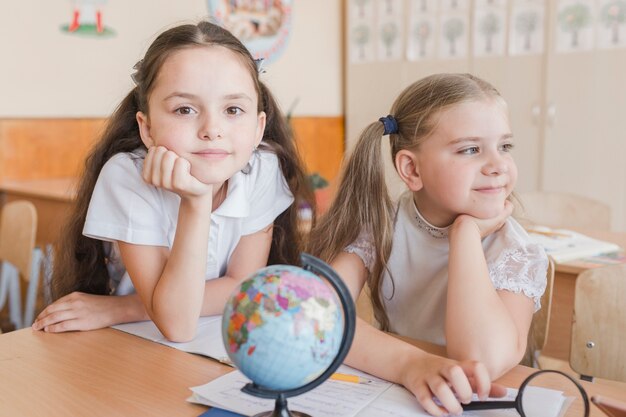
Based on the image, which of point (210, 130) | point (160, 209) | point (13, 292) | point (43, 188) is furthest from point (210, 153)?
point (13, 292)

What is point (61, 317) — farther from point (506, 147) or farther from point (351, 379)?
point (506, 147)

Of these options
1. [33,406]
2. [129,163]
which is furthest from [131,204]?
[33,406]

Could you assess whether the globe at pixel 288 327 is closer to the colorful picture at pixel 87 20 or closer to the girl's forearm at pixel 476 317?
the girl's forearm at pixel 476 317

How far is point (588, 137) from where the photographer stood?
3814 millimetres

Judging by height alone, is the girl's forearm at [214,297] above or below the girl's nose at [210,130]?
below

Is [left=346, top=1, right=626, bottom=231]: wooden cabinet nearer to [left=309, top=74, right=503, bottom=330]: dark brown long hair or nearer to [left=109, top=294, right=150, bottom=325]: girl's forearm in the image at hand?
[left=309, top=74, right=503, bottom=330]: dark brown long hair

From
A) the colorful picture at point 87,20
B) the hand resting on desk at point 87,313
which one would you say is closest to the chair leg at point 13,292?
the colorful picture at point 87,20

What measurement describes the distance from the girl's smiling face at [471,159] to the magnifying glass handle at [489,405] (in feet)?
1.30

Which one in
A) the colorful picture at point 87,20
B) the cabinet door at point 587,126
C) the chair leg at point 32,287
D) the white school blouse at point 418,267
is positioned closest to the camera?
the white school blouse at point 418,267

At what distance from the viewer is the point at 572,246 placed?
70.0 inches

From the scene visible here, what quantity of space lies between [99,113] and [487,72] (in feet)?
8.41

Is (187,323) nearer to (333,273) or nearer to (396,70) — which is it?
(333,273)

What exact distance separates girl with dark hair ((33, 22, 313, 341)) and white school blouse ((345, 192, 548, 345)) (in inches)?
9.8

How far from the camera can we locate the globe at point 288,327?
0.59 meters
